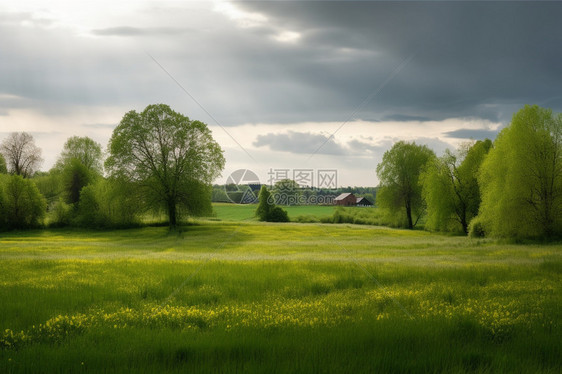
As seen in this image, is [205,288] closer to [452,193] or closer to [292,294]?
[292,294]

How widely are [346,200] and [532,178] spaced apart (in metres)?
77.2

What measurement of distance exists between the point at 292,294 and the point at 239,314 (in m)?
2.94

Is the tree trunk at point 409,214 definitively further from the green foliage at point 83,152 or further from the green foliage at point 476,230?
the green foliage at point 83,152

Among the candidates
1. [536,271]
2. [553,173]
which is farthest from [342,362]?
[553,173]

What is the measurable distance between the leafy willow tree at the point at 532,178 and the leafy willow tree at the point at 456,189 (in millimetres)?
17503

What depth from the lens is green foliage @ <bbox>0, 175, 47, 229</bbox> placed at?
53281mm

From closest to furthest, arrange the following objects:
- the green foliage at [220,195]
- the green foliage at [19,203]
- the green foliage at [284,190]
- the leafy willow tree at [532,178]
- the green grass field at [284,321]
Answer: the green grass field at [284,321]
the leafy willow tree at [532,178]
the green foliage at [19,203]
the green foliage at [284,190]
the green foliage at [220,195]

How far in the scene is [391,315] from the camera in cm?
860

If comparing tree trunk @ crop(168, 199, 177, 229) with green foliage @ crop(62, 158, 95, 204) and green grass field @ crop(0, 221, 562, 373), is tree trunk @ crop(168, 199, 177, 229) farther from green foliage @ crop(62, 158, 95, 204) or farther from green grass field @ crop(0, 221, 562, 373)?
green grass field @ crop(0, 221, 562, 373)

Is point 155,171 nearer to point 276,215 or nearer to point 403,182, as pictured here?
point 276,215

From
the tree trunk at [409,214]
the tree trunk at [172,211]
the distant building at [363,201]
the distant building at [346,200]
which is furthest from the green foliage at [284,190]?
the distant building at [363,201]

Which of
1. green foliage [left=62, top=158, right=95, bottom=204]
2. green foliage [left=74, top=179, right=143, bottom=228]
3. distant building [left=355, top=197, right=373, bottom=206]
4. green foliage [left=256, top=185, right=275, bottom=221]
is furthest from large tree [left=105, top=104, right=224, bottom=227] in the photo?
distant building [left=355, top=197, right=373, bottom=206]

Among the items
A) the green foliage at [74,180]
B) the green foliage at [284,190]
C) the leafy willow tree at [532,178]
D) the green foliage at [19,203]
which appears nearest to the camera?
the leafy willow tree at [532,178]

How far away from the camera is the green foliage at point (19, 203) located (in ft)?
175
